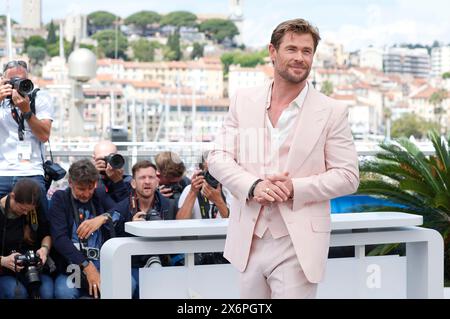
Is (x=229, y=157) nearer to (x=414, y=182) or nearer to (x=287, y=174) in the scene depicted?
(x=287, y=174)

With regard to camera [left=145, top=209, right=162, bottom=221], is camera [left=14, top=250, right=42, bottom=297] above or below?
below

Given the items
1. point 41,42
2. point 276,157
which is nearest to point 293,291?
point 276,157

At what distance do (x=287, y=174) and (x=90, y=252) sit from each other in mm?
2466

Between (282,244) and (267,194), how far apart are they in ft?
0.61

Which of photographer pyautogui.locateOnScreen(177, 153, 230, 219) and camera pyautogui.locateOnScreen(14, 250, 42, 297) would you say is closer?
camera pyautogui.locateOnScreen(14, 250, 42, 297)

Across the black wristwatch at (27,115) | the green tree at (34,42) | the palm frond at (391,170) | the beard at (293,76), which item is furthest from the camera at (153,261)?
the green tree at (34,42)

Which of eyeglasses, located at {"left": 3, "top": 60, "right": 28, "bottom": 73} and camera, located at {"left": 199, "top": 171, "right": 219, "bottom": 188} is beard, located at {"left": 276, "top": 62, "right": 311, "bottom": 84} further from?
eyeglasses, located at {"left": 3, "top": 60, "right": 28, "bottom": 73}

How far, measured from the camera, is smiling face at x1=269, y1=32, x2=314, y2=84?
3.50 metres

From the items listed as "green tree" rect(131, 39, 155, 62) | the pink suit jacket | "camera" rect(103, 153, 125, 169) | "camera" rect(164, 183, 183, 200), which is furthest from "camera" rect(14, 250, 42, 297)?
"green tree" rect(131, 39, 155, 62)

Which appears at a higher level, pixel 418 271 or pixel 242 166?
pixel 242 166

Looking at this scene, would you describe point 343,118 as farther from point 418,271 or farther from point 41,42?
point 41,42

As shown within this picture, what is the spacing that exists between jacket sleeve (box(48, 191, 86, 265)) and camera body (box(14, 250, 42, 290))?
0.44 ft

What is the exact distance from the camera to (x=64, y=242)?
561cm

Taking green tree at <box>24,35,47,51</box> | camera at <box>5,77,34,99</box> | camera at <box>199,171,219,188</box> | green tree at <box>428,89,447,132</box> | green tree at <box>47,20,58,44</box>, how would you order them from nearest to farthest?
camera at <box>199,171,219,188</box> → camera at <box>5,77,34,99</box> → green tree at <box>428,89,447,132</box> → green tree at <box>24,35,47,51</box> → green tree at <box>47,20,58,44</box>
